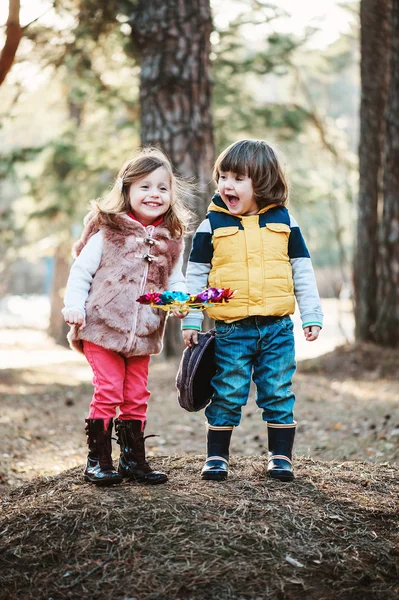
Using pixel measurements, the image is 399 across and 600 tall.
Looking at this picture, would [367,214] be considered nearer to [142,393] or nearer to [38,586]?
[142,393]

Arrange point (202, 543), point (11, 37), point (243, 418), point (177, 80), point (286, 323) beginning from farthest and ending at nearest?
point (177, 80) < point (243, 418) < point (11, 37) < point (286, 323) < point (202, 543)

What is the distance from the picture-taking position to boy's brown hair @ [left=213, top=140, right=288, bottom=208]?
157 inches

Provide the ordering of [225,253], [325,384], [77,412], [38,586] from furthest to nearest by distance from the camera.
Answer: [325,384]
[77,412]
[225,253]
[38,586]

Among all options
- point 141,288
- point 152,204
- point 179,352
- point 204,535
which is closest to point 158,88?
point 179,352

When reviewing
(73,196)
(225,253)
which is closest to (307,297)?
(225,253)

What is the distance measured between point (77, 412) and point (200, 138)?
351 centimetres

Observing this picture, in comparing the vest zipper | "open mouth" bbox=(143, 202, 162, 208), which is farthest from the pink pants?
"open mouth" bbox=(143, 202, 162, 208)

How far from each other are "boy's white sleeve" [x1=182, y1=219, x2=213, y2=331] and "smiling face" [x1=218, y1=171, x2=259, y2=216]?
18 centimetres

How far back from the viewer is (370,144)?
11078mm

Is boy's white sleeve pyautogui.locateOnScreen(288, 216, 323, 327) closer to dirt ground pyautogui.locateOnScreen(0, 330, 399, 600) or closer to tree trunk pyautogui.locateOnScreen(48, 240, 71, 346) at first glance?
dirt ground pyautogui.locateOnScreen(0, 330, 399, 600)

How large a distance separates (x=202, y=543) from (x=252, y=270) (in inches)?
62.3

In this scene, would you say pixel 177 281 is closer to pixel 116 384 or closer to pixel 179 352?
pixel 116 384

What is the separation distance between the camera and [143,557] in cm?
294

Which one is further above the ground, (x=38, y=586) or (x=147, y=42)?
(x=147, y=42)
